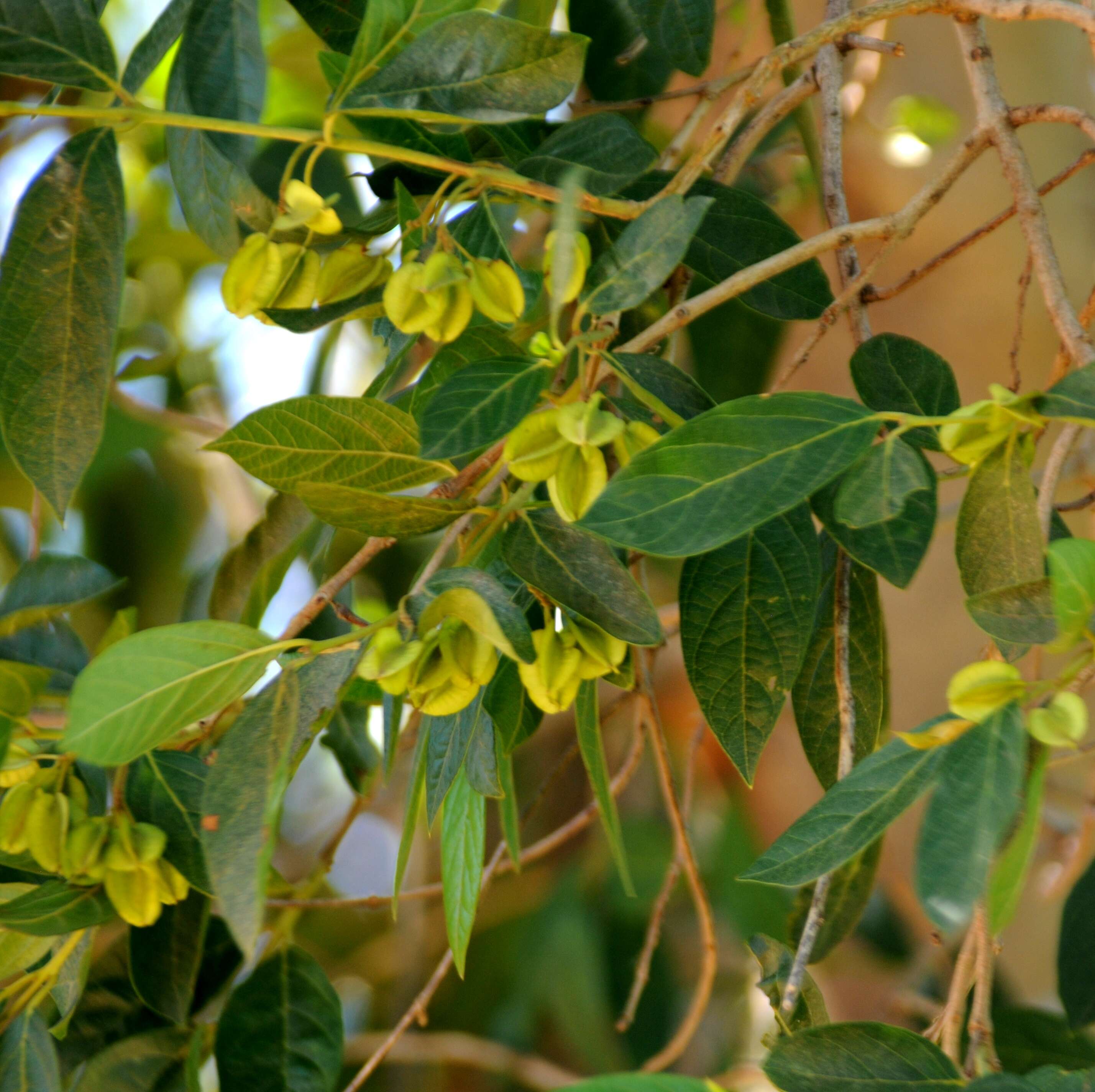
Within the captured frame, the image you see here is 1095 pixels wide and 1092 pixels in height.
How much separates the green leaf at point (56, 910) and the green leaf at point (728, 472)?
1.29 ft

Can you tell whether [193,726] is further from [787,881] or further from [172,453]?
[172,453]

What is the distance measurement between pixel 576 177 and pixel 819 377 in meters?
1.07

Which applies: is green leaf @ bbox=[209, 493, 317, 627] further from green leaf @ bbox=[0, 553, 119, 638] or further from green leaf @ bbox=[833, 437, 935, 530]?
green leaf @ bbox=[833, 437, 935, 530]

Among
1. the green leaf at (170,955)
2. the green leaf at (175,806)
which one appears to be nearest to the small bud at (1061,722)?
the green leaf at (175,806)

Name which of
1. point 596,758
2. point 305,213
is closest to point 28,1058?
point 596,758

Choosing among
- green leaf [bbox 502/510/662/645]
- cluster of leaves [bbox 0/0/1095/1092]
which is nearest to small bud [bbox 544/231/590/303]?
cluster of leaves [bbox 0/0/1095/1092]

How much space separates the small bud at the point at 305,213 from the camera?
0.51 meters

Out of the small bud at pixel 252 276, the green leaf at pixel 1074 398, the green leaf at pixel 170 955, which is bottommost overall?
the green leaf at pixel 170 955

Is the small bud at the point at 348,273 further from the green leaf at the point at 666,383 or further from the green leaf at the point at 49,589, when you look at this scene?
the green leaf at the point at 49,589

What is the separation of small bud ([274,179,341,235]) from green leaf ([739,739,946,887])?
35 cm

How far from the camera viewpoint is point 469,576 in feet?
1.42

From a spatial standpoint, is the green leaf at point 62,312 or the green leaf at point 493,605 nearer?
the green leaf at point 493,605

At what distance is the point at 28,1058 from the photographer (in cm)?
66

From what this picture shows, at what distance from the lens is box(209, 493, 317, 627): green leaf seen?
0.75 m
